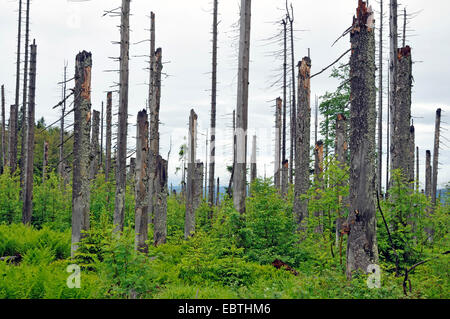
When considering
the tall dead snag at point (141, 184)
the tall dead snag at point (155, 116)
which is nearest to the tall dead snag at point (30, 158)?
the tall dead snag at point (155, 116)

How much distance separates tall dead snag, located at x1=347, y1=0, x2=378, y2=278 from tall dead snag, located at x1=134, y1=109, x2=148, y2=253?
6598 mm

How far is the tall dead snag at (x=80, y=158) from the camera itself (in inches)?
392

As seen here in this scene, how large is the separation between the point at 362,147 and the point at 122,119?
787 centimetres

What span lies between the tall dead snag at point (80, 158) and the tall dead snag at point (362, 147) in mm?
6845

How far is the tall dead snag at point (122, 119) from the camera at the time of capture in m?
12.0

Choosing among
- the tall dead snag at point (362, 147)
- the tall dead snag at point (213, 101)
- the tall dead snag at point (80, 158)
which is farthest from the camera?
the tall dead snag at point (213, 101)

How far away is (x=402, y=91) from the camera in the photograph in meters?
11.7

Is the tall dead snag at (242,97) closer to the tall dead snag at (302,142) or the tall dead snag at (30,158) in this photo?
the tall dead snag at (302,142)

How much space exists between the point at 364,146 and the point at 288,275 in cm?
386

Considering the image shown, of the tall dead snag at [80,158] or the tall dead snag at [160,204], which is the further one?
the tall dead snag at [160,204]

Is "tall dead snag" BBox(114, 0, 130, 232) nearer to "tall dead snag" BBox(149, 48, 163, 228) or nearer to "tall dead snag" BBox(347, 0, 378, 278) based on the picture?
"tall dead snag" BBox(149, 48, 163, 228)

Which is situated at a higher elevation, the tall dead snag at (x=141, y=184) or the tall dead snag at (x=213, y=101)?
the tall dead snag at (x=213, y=101)

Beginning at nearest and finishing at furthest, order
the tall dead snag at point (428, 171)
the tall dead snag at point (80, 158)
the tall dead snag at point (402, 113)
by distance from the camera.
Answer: the tall dead snag at point (80, 158) → the tall dead snag at point (402, 113) → the tall dead snag at point (428, 171)
